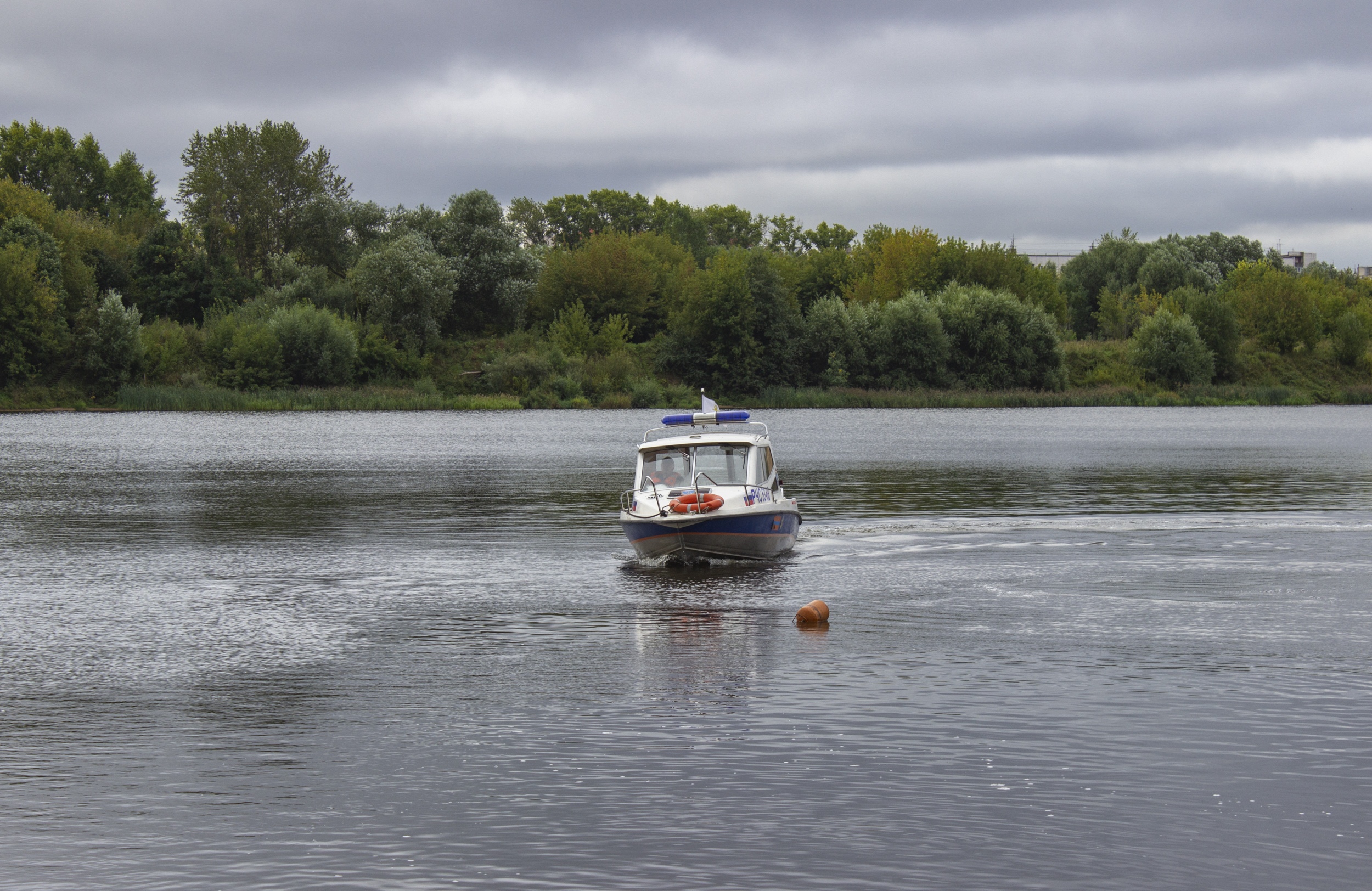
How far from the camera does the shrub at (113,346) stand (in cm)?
10475

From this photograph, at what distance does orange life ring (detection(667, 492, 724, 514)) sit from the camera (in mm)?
27719

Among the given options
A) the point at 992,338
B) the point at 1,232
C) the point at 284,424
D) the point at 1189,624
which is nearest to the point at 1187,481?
the point at 1189,624

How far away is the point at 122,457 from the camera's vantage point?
201 ft

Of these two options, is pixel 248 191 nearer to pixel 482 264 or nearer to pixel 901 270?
pixel 482 264

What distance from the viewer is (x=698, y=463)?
98.5 ft

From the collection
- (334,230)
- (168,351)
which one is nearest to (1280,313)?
(334,230)

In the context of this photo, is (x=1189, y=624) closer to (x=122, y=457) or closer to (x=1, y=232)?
(x=122, y=457)

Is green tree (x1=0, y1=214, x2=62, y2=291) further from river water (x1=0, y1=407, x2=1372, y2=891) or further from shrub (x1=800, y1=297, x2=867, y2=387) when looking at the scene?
river water (x1=0, y1=407, x2=1372, y2=891)

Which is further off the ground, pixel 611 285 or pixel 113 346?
pixel 611 285

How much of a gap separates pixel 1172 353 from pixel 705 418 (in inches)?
4197

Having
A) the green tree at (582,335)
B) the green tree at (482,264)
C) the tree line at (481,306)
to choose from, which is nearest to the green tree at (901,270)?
the tree line at (481,306)

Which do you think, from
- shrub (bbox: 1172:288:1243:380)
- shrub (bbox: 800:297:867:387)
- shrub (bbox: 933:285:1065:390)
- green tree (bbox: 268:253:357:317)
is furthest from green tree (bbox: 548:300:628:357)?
shrub (bbox: 1172:288:1243:380)

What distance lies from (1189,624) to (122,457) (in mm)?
52852

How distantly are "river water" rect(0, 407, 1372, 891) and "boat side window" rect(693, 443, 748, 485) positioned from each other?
2502 millimetres
